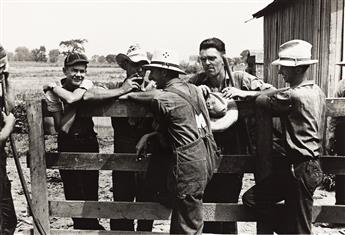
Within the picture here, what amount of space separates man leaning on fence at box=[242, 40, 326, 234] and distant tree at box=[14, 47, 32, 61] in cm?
5882

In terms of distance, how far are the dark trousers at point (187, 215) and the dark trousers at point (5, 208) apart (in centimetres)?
170

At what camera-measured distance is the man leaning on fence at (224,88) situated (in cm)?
468

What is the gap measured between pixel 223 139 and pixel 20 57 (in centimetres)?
5944

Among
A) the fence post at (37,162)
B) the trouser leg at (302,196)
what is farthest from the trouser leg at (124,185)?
the trouser leg at (302,196)

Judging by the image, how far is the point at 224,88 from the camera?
4.67 m

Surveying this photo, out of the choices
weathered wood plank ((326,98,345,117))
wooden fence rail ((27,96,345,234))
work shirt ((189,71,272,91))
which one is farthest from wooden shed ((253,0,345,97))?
wooden fence rail ((27,96,345,234))

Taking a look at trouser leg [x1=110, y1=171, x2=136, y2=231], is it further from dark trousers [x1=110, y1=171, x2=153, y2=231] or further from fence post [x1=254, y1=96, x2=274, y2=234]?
fence post [x1=254, y1=96, x2=274, y2=234]

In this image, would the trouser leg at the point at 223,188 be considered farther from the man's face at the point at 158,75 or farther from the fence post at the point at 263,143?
the man's face at the point at 158,75

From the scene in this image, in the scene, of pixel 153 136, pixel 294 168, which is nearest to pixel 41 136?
pixel 153 136

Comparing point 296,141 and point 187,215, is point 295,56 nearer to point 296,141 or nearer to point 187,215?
point 296,141

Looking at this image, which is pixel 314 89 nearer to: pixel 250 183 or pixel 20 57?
pixel 250 183

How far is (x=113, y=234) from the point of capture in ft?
14.6

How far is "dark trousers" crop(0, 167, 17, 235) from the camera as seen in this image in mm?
4375

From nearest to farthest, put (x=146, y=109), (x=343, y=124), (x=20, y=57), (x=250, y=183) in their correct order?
(x=146, y=109)
(x=343, y=124)
(x=250, y=183)
(x=20, y=57)
